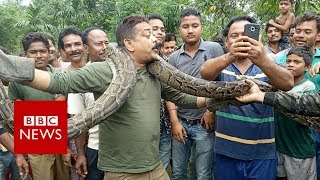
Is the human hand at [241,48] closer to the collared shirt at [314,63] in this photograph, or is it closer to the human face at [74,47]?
the collared shirt at [314,63]

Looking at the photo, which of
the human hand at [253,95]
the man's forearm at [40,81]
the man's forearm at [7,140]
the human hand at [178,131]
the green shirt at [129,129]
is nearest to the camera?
the man's forearm at [40,81]

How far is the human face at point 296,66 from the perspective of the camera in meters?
4.56

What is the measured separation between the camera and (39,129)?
3359 mm

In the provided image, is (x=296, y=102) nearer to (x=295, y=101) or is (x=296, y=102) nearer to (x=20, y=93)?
(x=295, y=101)

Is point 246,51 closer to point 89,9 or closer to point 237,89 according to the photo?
point 237,89

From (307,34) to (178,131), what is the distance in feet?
7.66

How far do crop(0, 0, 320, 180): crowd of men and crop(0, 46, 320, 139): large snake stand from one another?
0.10 metres

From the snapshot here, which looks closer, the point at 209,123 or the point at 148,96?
the point at 148,96

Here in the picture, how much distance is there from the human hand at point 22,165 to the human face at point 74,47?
159 centimetres

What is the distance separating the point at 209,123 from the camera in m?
4.82

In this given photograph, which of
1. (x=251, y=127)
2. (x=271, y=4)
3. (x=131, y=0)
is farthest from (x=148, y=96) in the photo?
(x=131, y=0)

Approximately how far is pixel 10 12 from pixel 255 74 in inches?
1245

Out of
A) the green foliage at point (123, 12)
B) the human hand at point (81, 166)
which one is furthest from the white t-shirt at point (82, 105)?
the green foliage at point (123, 12)

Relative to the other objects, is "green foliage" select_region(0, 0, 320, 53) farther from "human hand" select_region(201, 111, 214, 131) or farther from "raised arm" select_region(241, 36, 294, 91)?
"raised arm" select_region(241, 36, 294, 91)
